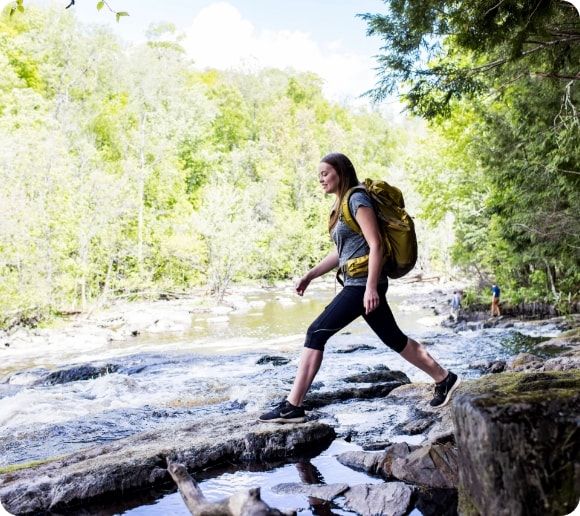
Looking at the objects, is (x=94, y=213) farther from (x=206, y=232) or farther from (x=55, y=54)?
(x=55, y=54)

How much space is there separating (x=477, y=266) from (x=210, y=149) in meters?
19.4

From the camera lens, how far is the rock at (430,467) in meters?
2.70

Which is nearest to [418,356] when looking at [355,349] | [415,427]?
[415,427]

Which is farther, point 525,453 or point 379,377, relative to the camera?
point 379,377

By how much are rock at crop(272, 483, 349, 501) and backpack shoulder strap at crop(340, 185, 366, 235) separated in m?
1.30

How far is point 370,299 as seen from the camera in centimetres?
306

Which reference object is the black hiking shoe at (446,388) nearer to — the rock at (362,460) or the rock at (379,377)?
the rock at (362,460)

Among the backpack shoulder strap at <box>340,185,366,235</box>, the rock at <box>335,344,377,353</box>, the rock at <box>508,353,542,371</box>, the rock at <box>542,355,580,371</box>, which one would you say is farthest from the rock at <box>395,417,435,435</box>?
the rock at <box>335,344,377,353</box>

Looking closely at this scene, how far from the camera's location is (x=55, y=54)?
25812 millimetres

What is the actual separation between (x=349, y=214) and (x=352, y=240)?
0.15 meters

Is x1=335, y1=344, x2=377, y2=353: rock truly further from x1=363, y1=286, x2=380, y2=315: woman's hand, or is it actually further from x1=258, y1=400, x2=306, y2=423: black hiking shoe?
x1=363, y1=286, x2=380, y2=315: woman's hand

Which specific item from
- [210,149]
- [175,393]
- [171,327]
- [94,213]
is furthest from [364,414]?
[210,149]

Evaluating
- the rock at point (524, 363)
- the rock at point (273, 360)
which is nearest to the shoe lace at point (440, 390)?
the rock at point (524, 363)

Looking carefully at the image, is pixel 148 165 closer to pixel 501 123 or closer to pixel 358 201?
pixel 501 123
